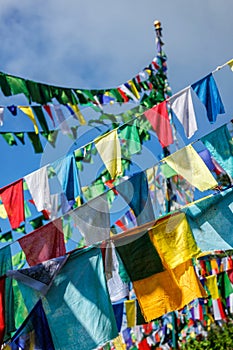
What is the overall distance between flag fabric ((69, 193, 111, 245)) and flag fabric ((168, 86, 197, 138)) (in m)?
1.64

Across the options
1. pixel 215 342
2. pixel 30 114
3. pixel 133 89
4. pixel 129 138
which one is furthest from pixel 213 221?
pixel 215 342

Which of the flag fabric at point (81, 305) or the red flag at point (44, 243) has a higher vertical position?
the red flag at point (44, 243)

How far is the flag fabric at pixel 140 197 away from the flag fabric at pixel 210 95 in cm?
135

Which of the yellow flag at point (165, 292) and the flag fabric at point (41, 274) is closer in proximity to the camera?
the flag fabric at point (41, 274)

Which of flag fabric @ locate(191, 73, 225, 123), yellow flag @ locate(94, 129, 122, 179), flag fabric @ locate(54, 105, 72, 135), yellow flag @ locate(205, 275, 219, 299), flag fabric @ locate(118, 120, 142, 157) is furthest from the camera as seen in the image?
yellow flag @ locate(205, 275, 219, 299)

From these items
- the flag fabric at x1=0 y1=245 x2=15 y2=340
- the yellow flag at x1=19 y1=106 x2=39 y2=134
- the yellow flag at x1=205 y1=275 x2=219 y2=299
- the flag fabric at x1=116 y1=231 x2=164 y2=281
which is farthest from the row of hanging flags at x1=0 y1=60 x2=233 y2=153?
the yellow flag at x1=205 y1=275 x2=219 y2=299

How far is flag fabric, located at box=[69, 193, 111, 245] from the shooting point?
21.0ft

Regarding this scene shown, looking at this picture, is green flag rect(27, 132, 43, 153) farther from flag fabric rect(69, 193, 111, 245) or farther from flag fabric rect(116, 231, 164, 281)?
flag fabric rect(116, 231, 164, 281)

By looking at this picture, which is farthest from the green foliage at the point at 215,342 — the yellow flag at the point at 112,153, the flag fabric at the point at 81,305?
the flag fabric at the point at 81,305

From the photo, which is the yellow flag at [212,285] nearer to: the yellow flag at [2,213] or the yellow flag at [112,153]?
the yellow flag at [112,153]

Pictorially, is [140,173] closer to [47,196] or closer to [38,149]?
[47,196]

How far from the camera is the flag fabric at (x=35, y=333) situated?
5531 millimetres

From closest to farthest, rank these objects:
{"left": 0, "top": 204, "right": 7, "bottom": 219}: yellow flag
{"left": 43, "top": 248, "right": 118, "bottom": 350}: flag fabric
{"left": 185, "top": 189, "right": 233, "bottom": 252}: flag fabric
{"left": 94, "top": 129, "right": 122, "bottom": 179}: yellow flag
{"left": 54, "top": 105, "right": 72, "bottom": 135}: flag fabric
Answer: {"left": 43, "top": 248, "right": 118, "bottom": 350}: flag fabric, {"left": 185, "top": 189, "right": 233, "bottom": 252}: flag fabric, {"left": 94, "top": 129, "right": 122, "bottom": 179}: yellow flag, {"left": 0, "top": 204, "right": 7, "bottom": 219}: yellow flag, {"left": 54, "top": 105, "right": 72, "bottom": 135}: flag fabric

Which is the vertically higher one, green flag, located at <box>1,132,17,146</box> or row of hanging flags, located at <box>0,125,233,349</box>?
green flag, located at <box>1,132,17,146</box>
